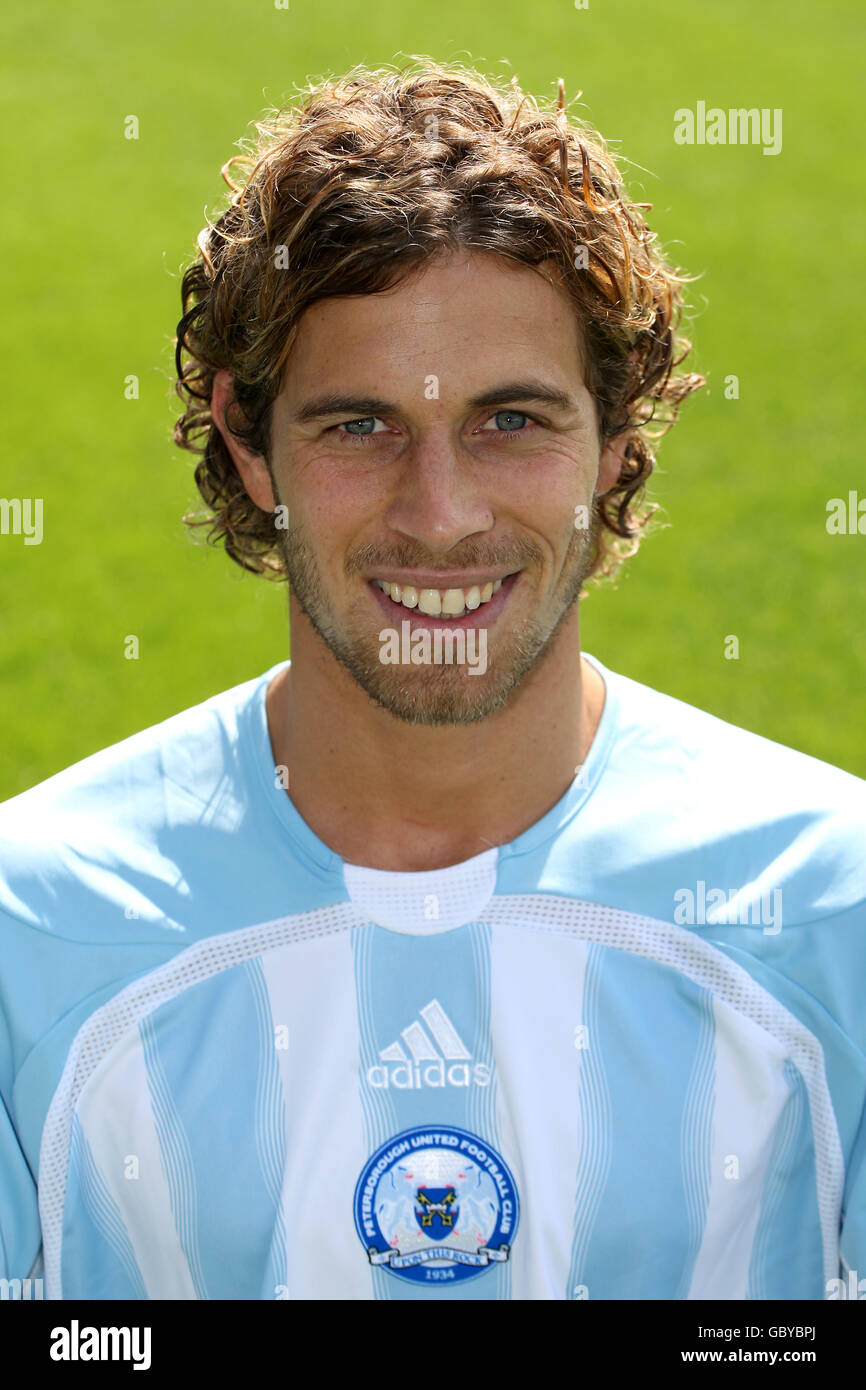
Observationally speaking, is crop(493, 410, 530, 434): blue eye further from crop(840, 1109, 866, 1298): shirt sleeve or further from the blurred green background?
the blurred green background

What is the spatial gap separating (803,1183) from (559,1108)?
42 centimetres

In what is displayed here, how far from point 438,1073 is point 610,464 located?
1159 mm

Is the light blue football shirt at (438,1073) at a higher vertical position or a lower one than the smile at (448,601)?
lower

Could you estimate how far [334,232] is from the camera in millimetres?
2686

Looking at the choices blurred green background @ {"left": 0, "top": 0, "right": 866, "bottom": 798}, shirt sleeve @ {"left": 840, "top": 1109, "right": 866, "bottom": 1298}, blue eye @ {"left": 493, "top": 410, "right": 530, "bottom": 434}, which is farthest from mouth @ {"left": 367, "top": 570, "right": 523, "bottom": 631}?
blurred green background @ {"left": 0, "top": 0, "right": 866, "bottom": 798}

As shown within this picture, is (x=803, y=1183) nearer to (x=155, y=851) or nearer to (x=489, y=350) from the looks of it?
(x=155, y=851)

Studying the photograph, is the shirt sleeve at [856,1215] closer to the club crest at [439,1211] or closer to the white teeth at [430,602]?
the club crest at [439,1211]

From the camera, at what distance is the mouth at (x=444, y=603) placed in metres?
2.68

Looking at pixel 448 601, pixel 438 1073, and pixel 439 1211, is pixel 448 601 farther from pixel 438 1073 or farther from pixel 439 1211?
pixel 439 1211

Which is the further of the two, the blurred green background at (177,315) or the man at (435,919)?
the blurred green background at (177,315)

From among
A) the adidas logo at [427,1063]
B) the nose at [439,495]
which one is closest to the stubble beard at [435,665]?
the nose at [439,495]

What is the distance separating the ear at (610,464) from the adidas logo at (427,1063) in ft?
3.30

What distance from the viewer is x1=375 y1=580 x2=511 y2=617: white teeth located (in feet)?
8.78

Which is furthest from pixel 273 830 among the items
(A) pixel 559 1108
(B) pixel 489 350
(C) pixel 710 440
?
(C) pixel 710 440
